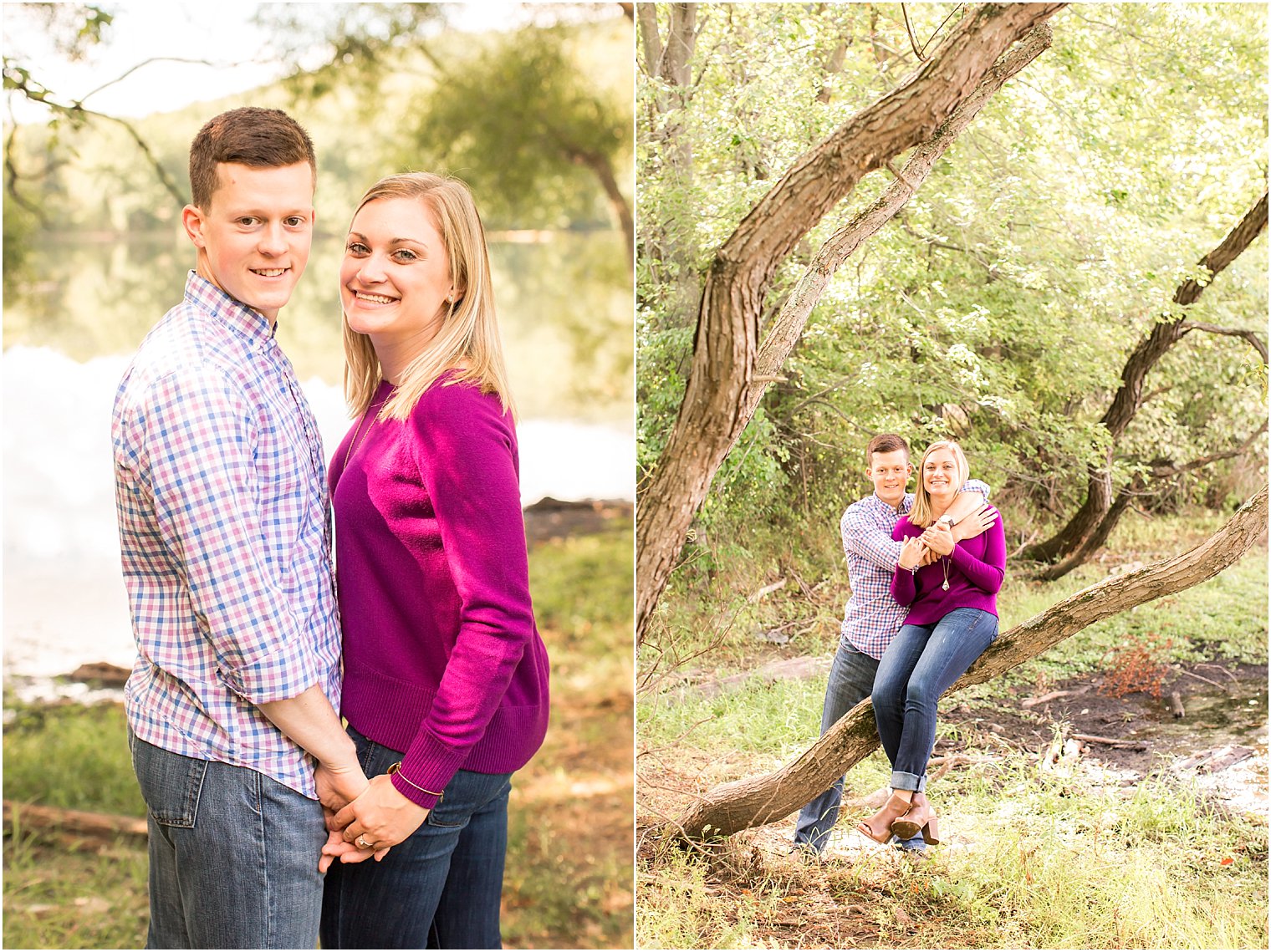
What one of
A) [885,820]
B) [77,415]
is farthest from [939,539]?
[77,415]

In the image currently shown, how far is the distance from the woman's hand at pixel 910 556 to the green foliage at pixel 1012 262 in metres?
0.18

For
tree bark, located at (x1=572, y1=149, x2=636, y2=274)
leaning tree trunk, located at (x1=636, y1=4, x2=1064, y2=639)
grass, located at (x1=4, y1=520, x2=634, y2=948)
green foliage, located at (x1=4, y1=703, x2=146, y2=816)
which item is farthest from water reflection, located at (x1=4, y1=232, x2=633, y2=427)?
leaning tree trunk, located at (x1=636, y1=4, x2=1064, y2=639)

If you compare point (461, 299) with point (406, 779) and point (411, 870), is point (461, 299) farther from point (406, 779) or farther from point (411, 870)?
point (411, 870)

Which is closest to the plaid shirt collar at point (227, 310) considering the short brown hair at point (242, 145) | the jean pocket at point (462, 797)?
the short brown hair at point (242, 145)

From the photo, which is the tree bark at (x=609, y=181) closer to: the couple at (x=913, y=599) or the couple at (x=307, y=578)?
the couple at (x=913, y=599)

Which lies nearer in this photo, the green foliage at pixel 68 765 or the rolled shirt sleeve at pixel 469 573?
the rolled shirt sleeve at pixel 469 573

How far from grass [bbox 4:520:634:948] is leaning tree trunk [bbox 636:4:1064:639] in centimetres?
145

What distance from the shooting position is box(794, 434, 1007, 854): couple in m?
2.22

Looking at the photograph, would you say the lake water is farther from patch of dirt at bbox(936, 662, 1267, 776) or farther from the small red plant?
the small red plant

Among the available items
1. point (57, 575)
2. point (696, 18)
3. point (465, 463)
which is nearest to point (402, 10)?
point (696, 18)

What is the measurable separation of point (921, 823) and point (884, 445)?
0.86m

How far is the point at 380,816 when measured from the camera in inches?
56.5

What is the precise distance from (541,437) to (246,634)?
2536 mm

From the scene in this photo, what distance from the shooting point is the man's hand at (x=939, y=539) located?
2.21 m
